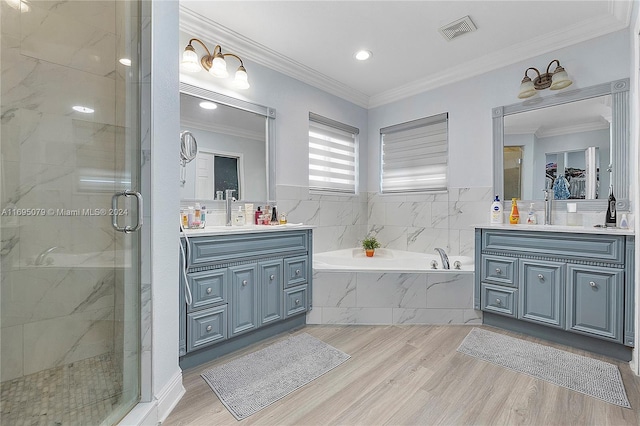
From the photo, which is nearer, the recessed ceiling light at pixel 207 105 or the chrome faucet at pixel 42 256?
the chrome faucet at pixel 42 256

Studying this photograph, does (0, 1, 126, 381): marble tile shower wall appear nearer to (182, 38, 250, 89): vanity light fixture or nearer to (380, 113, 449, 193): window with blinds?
(182, 38, 250, 89): vanity light fixture

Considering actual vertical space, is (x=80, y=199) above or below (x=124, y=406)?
above

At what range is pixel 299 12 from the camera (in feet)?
7.57

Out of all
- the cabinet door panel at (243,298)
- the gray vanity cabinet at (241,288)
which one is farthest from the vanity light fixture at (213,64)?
the cabinet door panel at (243,298)

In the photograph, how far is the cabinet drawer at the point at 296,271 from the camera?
8.07 ft

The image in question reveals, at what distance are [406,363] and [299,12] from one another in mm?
2697

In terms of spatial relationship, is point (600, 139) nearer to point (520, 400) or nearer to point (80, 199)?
point (520, 400)

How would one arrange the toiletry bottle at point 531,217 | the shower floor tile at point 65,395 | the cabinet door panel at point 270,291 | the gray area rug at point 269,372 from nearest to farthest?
the shower floor tile at point 65,395 → the gray area rug at point 269,372 → the cabinet door panel at point 270,291 → the toiletry bottle at point 531,217

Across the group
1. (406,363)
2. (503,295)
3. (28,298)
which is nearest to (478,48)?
(503,295)

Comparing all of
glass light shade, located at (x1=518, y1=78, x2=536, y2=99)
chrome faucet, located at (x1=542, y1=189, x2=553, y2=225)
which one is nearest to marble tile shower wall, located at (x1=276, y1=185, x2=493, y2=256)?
chrome faucet, located at (x1=542, y1=189, x2=553, y2=225)

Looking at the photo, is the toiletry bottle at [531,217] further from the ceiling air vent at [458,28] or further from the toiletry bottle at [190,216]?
the toiletry bottle at [190,216]

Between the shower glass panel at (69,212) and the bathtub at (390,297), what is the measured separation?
1570mm

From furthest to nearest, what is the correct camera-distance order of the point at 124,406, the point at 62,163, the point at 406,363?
the point at 406,363, the point at 124,406, the point at 62,163

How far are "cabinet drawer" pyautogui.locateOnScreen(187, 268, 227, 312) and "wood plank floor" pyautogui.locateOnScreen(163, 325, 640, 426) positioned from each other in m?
0.42
